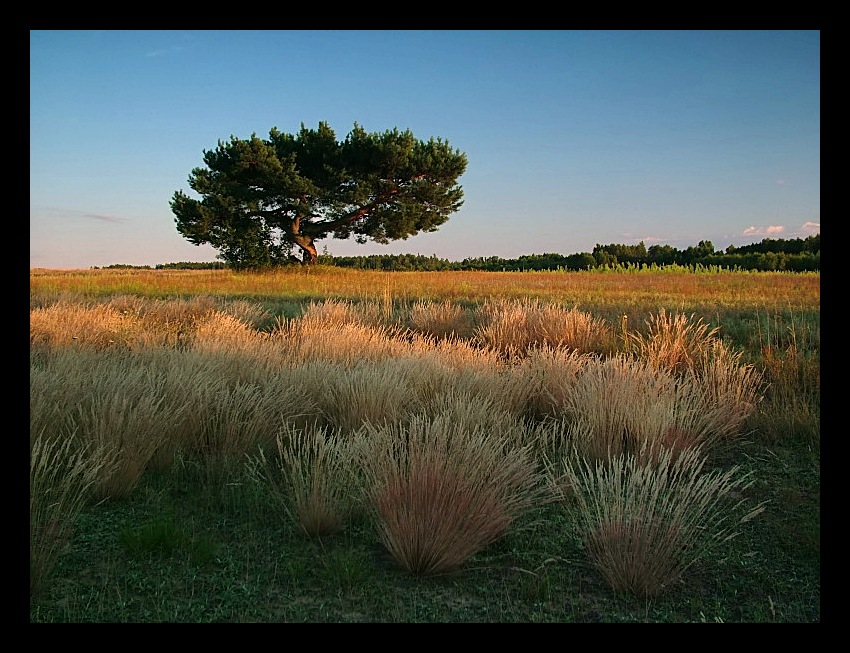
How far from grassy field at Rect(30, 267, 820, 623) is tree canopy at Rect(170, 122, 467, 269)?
21.9 metres

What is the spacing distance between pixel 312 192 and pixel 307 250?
11.1 ft

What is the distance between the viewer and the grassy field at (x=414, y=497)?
2.74m

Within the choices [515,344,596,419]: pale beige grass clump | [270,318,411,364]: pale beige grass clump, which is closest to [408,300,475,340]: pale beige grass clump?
[270,318,411,364]: pale beige grass clump

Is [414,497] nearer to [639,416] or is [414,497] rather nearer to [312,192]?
[639,416]

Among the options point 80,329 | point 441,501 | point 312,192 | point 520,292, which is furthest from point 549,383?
point 312,192

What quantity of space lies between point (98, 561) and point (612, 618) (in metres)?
2.35

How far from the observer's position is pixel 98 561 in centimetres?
296

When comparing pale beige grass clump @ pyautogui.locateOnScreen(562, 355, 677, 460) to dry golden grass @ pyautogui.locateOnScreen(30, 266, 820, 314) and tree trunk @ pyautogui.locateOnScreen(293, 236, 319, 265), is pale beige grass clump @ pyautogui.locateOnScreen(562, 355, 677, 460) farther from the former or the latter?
tree trunk @ pyautogui.locateOnScreen(293, 236, 319, 265)

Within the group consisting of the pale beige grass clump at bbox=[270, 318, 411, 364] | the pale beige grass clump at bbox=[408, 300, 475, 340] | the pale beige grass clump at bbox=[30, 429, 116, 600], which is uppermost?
the pale beige grass clump at bbox=[408, 300, 475, 340]

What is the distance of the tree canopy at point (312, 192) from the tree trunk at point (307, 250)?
52 millimetres

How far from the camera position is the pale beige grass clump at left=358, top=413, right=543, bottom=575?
293 centimetres
